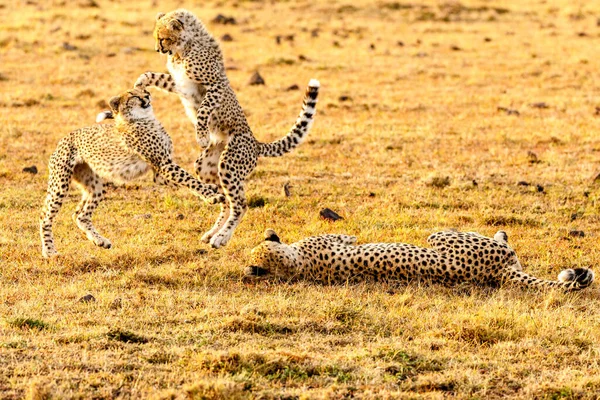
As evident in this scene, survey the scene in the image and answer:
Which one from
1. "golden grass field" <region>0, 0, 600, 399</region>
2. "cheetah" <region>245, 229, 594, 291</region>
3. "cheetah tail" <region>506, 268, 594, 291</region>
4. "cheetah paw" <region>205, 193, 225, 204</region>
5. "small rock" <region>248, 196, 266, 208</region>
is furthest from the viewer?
"small rock" <region>248, 196, 266, 208</region>

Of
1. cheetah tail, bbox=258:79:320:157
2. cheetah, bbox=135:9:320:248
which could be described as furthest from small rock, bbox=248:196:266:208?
cheetah, bbox=135:9:320:248

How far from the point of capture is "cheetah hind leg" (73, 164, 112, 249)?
826cm

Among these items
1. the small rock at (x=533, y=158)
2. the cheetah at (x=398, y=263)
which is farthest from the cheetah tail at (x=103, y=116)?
the small rock at (x=533, y=158)

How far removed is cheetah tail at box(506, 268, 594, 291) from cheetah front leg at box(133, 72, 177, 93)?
323 centimetres

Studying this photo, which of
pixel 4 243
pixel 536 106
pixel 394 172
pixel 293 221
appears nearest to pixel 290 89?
pixel 536 106

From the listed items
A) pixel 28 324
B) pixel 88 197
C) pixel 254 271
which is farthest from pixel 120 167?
pixel 28 324

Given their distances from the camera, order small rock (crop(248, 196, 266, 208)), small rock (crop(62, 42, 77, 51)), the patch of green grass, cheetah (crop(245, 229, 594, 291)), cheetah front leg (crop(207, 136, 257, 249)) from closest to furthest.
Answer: the patch of green grass → cheetah (crop(245, 229, 594, 291)) → cheetah front leg (crop(207, 136, 257, 249)) → small rock (crop(248, 196, 266, 208)) → small rock (crop(62, 42, 77, 51))

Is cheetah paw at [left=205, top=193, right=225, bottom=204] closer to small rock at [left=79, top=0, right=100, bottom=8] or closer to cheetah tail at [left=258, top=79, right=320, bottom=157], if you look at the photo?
cheetah tail at [left=258, top=79, right=320, bottom=157]

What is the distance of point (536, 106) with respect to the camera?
16.2 m

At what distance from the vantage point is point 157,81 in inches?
323

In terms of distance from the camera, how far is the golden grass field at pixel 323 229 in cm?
542

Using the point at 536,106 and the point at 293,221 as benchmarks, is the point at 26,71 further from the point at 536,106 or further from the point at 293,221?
the point at 293,221

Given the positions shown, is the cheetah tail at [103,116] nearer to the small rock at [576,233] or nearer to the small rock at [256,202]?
the small rock at [256,202]

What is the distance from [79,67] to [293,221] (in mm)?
10545
